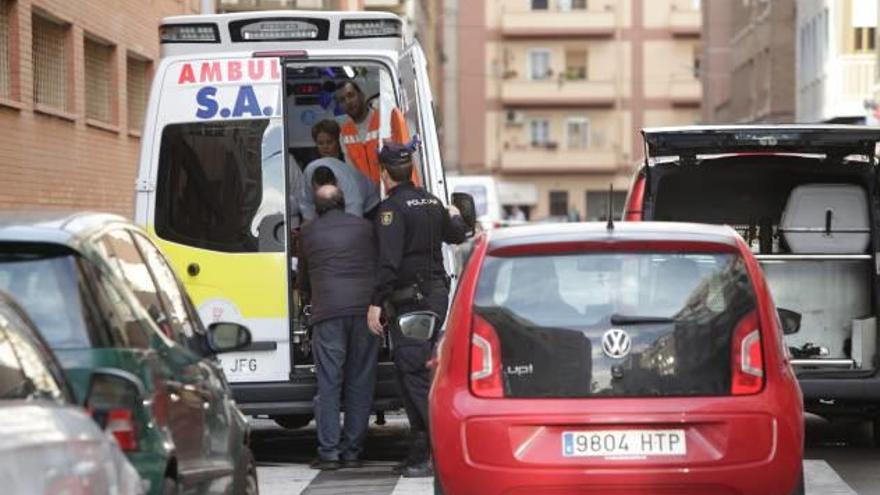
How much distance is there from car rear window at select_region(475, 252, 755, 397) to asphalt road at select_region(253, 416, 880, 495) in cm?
280

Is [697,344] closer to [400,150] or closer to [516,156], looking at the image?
[400,150]

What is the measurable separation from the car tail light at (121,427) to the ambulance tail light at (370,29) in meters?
6.95

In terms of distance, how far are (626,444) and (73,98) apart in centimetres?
1738

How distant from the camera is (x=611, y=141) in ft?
325

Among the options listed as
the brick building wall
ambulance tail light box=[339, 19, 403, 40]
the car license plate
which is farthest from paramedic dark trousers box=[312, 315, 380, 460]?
the brick building wall

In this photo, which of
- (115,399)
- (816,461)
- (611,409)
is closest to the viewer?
(115,399)

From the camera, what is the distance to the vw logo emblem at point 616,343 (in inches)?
337

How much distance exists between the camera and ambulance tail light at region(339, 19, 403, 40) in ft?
43.8

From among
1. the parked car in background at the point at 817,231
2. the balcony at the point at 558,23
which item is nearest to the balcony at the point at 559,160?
the balcony at the point at 558,23

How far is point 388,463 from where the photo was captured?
12945 mm

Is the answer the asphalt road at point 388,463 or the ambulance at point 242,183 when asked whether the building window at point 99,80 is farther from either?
the ambulance at point 242,183

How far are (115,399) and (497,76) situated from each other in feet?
302

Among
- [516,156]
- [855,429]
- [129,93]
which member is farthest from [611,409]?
[516,156]

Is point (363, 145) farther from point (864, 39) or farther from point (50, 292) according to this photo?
point (864, 39)
